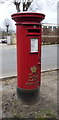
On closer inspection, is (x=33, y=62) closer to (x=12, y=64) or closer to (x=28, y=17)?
(x=28, y=17)

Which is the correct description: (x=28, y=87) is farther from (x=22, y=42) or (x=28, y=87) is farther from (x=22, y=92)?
(x=22, y=42)

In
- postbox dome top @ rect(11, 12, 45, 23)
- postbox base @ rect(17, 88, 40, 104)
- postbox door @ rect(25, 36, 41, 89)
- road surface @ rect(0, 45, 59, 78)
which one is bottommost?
road surface @ rect(0, 45, 59, 78)

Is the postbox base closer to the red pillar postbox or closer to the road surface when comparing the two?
the red pillar postbox

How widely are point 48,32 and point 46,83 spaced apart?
30.0 meters

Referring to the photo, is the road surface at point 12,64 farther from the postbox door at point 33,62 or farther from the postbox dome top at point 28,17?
the postbox dome top at point 28,17

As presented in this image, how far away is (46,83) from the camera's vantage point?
5359 millimetres

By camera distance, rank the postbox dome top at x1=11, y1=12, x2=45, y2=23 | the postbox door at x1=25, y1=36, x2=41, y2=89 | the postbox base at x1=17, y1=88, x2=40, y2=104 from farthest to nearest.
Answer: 1. the postbox base at x1=17, y1=88, x2=40, y2=104
2. the postbox door at x1=25, y1=36, x2=41, y2=89
3. the postbox dome top at x1=11, y1=12, x2=45, y2=23

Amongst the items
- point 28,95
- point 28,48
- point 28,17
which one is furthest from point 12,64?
point 28,17

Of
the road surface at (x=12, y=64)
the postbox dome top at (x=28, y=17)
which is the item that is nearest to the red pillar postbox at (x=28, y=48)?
the postbox dome top at (x=28, y=17)

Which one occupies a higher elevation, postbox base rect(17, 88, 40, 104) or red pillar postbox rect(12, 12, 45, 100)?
red pillar postbox rect(12, 12, 45, 100)

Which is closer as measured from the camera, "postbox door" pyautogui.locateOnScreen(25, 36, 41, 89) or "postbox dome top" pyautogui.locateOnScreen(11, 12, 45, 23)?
"postbox dome top" pyautogui.locateOnScreen(11, 12, 45, 23)

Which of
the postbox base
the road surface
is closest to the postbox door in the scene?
the postbox base

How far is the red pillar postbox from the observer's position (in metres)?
3.63

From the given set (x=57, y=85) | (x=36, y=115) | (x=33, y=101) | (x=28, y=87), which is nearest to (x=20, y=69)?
(x=28, y=87)
